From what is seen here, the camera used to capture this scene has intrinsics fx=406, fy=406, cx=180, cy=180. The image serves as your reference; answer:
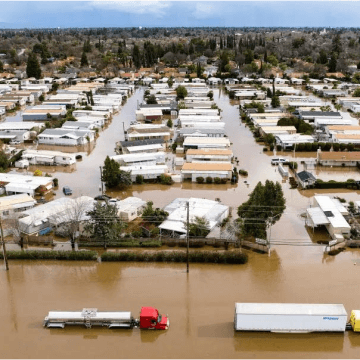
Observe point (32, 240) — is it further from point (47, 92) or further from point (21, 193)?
point (47, 92)

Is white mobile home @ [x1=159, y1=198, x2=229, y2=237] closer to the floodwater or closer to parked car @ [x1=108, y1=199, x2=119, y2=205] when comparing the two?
the floodwater

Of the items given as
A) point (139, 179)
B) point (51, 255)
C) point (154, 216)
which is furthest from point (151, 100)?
point (51, 255)

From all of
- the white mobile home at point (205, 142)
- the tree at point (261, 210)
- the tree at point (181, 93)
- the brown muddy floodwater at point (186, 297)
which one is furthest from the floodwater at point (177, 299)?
the tree at point (181, 93)

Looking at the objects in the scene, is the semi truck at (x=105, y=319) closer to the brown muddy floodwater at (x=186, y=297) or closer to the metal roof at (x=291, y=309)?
the brown muddy floodwater at (x=186, y=297)

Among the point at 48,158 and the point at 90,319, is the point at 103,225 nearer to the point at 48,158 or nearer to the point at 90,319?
the point at 90,319

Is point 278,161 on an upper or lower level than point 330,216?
upper

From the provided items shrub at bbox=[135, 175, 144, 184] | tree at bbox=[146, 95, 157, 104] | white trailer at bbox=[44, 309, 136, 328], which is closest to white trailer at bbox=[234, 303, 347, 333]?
white trailer at bbox=[44, 309, 136, 328]

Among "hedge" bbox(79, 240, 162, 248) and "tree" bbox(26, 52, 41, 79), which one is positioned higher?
"tree" bbox(26, 52, 41, 79)
